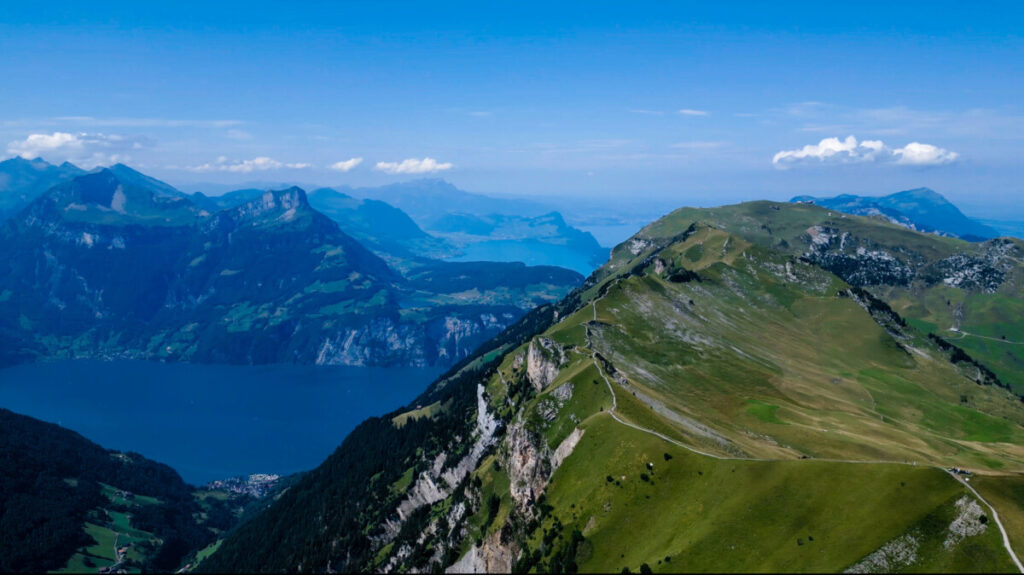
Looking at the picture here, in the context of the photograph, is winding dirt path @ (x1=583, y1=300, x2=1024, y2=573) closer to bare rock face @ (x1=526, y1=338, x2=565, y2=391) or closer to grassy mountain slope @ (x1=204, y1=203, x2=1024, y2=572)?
grassy mountain slope @ (x1=204, y1=203, x2=1024, y2=572)

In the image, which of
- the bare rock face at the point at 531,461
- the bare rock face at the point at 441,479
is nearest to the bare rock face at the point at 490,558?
the bare rock face at the point at 531,461

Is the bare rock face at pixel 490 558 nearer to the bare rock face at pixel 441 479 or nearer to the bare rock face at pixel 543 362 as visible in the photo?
the bare rock face at pixel 441 479

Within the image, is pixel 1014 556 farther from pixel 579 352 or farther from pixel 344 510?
pixel 344 510

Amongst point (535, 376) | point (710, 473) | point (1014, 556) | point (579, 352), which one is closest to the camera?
point (1014, 556)

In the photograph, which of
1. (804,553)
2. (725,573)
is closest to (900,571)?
(804,553)

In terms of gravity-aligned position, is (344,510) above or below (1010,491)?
below

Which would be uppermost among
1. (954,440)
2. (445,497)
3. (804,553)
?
(804,553)

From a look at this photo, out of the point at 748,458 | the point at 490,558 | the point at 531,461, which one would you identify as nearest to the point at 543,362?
the point at 531,461

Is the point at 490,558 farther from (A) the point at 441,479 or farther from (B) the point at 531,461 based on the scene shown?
(A) the point at 441,479
